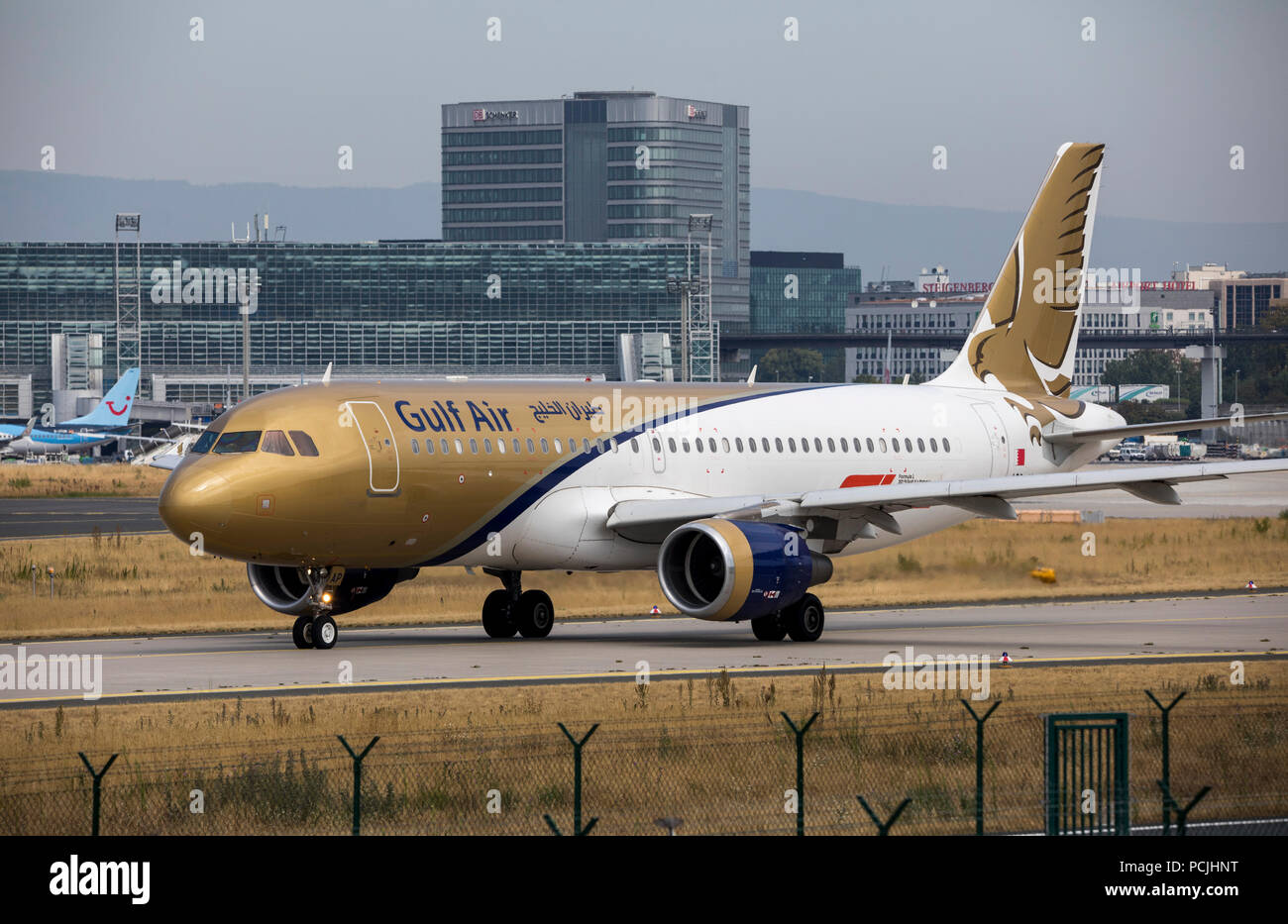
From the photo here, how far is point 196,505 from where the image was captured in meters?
32.8

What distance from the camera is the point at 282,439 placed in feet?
113

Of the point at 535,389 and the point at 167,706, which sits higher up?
the point at 535,389

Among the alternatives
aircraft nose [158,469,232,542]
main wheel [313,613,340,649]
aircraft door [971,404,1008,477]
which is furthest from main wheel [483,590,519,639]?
aircraft door [971,404,1008,477]

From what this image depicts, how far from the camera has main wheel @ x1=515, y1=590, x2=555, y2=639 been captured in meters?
39.8

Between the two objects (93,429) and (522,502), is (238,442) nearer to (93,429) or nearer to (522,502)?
(522,502)

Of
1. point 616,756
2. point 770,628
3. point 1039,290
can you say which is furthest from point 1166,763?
point 1039,290

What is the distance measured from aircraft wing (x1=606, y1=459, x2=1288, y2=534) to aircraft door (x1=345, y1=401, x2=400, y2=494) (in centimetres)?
500

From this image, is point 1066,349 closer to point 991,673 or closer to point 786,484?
point 786,484

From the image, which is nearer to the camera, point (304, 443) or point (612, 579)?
point (304, 443)

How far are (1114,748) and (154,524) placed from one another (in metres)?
62.7

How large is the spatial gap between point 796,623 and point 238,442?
12.2 metres

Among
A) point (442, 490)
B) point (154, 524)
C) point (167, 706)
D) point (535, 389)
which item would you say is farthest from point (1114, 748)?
point (154, 524)

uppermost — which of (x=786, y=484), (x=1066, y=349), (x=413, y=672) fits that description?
(x=1066, y=349)
